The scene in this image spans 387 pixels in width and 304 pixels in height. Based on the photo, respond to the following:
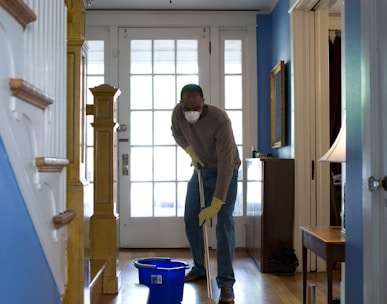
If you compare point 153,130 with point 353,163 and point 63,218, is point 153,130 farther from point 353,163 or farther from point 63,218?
point 63,218

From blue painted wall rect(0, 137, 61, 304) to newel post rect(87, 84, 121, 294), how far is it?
53.9 inches

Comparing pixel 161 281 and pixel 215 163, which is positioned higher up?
pixel 215 163

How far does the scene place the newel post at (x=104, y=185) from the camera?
2.60m

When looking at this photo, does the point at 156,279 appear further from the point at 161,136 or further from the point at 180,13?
the point at 180,13

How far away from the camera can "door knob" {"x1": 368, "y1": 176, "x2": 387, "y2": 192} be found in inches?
73.3

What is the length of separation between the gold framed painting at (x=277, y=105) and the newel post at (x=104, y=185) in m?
1.98

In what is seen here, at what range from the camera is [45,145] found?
1308mm

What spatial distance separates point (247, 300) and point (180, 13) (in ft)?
9.85

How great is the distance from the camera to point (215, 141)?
124 inches

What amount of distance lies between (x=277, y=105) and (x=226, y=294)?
205 centimetres

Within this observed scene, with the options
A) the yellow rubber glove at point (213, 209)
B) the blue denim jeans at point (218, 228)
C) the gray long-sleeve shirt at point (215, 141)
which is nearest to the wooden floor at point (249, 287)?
the blue denim jeans at point (218, 228)

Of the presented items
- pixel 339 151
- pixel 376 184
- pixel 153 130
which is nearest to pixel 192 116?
pixel 339 151

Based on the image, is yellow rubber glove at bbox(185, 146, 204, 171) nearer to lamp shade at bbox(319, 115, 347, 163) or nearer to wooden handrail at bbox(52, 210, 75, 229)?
lamp shade at bbox(319, 115, 347, 163)

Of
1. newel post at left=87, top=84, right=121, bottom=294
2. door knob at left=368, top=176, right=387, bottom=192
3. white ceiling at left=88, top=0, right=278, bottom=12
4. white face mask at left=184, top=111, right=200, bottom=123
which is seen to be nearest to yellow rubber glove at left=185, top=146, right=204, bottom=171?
white face mask at left=184, top=111, right=200, bottom=123
